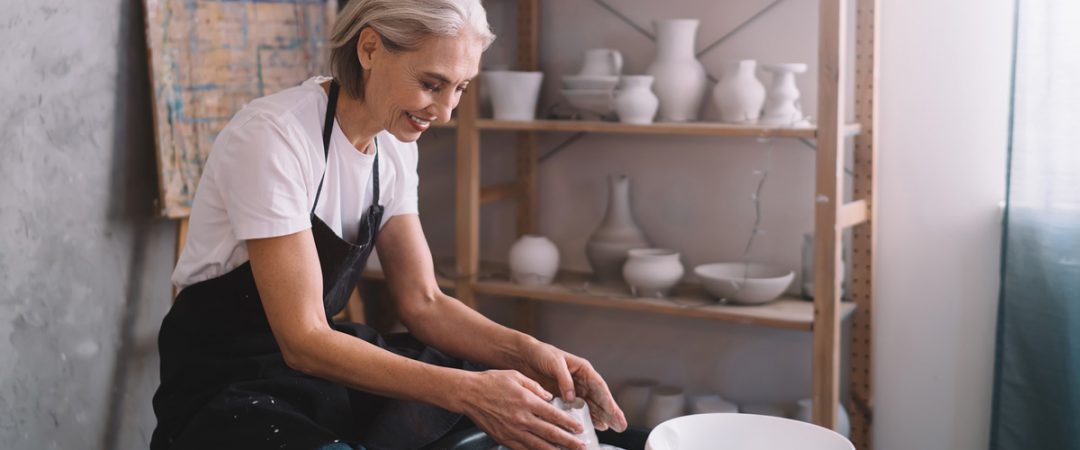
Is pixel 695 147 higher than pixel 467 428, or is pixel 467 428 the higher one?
pixel 695 147

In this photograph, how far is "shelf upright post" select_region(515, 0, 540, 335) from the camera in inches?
111

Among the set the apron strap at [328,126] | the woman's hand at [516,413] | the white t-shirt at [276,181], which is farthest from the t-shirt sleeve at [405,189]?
the woman's hand at [516,413]

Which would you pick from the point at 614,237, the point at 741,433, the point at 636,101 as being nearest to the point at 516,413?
the point at 741,433

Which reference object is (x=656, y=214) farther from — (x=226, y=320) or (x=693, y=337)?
(x=226, y=320)

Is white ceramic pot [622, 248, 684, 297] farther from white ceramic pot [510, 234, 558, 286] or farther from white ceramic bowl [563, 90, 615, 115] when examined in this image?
white ceramic bowl [563, 90, 615, 115]

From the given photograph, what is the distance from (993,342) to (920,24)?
0.74 metres

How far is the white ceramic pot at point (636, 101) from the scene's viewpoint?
8.11 feet

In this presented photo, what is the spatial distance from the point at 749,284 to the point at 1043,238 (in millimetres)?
609

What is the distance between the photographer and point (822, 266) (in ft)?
7.44

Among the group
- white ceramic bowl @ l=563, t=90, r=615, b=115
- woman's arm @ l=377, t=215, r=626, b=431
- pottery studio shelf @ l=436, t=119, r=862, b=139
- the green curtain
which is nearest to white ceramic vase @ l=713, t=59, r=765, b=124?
pottery studio shelf @ l=436, t=119, r=862, b=139

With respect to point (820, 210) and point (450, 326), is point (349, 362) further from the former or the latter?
point (820, 210)

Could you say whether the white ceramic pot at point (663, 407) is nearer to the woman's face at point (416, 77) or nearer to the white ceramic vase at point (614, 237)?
the white ceramic vase at point (614, 237)

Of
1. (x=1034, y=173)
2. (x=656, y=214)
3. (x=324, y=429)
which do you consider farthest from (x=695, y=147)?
(x=324, y=429)

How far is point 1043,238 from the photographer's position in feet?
7.26
